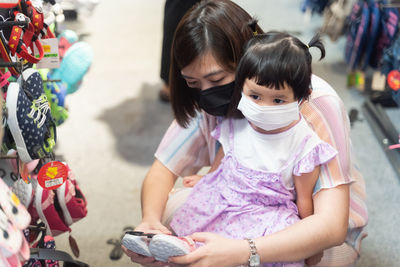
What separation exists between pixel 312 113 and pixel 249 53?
257 millimetres

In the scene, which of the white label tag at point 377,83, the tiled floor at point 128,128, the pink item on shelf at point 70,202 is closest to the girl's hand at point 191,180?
the pink item on shelf at point 70,202

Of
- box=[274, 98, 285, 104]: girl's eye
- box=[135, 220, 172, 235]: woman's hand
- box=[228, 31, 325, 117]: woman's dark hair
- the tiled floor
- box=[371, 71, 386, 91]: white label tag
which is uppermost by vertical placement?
box=[228, 31, 325, 117]: woman's dark hair

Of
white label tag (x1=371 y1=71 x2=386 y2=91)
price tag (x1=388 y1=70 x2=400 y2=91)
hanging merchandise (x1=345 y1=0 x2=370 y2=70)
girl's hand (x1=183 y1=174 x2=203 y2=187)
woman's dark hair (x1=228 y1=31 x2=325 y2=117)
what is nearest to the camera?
woman's dark hair (x1=228 y1=31 x2=325 y2=117)

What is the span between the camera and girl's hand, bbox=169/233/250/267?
1.13 metres

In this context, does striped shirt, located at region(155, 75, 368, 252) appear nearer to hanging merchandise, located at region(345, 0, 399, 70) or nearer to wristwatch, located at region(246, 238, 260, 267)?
wristwatch, located at region(246, 238, 260, 267)

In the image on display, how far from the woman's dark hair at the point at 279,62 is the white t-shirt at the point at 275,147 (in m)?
0.11

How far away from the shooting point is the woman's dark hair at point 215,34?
1196mm

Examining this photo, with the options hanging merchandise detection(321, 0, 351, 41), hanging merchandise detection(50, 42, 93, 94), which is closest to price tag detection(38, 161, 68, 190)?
hanging merchandise detection(50, 42, 93, 94)

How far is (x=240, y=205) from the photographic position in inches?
51.0

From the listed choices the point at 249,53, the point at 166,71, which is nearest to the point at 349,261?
the point at 249,53

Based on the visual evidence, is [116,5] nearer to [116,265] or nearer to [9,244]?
[116,265]

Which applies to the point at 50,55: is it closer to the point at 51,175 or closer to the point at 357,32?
the point at 51,175

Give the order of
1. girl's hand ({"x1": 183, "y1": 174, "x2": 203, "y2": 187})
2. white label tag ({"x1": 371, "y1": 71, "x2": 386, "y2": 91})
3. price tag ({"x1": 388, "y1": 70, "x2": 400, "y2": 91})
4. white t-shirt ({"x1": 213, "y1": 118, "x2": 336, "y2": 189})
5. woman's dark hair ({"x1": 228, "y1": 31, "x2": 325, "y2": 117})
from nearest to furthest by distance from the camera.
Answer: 1. woman's dark hair ({"x1": 228, "y1": 31, "x2": 325, "y2": 117})
2. white t-shirt ({"x1": 213, "y1": 118, "x2": 336, "y2": 189})
3. girl's hand ({"x1": 183, "y1": 174, "x2": 203, "y2": 187})
4. price tag ({"x1": 388, "y1": 70, "x2": 400, "y2": 91})
5. white label tag ({"x1": 371, "y1": 71, "x2": 386, "y2": 91})

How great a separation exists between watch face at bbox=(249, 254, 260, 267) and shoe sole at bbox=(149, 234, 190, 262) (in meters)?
0.15
